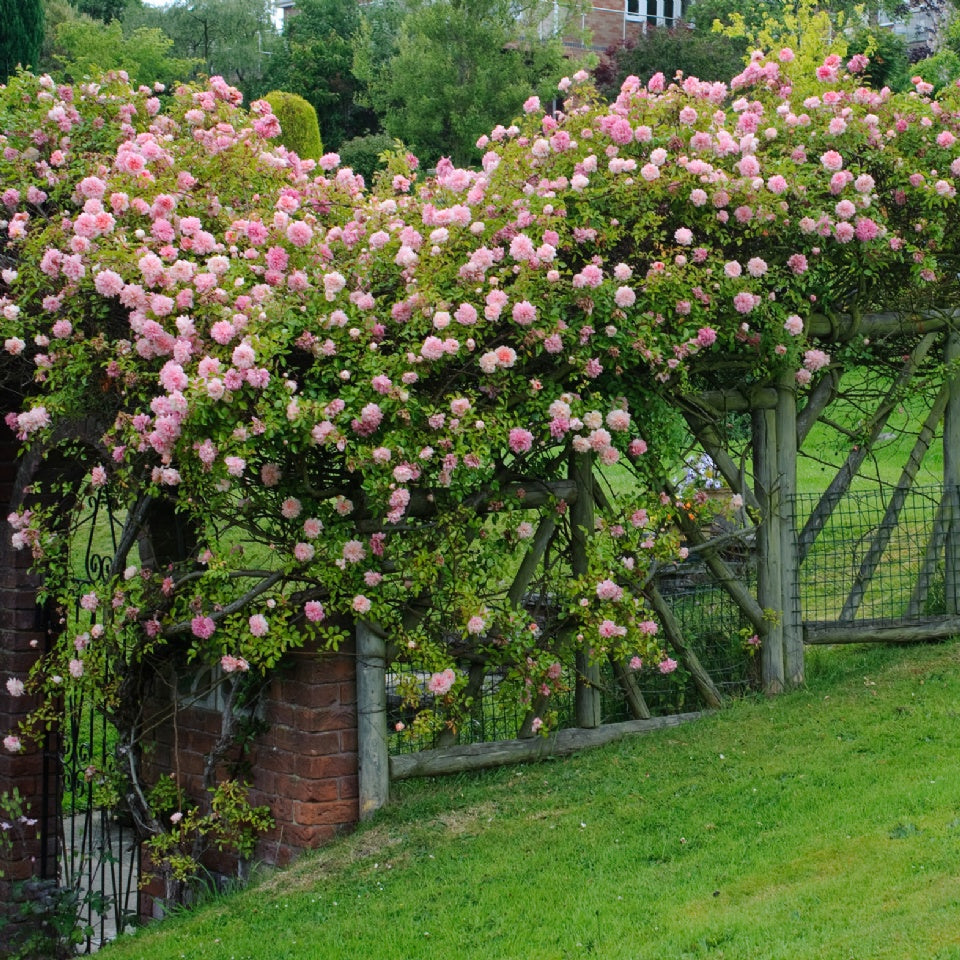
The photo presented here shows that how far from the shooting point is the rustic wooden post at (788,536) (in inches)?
251

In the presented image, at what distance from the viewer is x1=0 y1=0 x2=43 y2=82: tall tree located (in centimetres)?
1434

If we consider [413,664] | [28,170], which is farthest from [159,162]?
[413,664]

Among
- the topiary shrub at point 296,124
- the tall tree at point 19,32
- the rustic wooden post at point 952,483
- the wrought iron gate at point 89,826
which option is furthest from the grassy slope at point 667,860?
the tall tree at point 19,32

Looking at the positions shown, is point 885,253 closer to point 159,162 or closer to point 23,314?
Answer: point 159,162

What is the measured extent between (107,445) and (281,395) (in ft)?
2.83

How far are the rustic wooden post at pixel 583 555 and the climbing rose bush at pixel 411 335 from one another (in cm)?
6

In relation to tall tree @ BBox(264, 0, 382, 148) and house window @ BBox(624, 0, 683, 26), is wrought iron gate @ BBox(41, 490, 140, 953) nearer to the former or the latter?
tall tree @ BBox(264, 0, 382, 148)

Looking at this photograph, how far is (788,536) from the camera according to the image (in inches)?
252

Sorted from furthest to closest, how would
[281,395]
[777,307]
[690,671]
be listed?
[690,671], [777,307], [281,395]

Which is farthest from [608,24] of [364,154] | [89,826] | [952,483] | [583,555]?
[89,826]

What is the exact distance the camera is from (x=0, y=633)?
6391 millimetres

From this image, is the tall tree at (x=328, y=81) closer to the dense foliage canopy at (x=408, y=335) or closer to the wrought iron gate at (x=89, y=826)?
the wrought iron gate at (x=89, y=826)

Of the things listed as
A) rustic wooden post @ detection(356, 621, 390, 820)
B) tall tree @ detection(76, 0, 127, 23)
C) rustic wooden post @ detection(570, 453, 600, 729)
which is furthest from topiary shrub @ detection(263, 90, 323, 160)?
tall tree @ detection(76, 0, 127, 23)

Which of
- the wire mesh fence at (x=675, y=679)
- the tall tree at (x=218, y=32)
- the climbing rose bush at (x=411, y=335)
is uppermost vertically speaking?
the tall tree at (x=218, y=32)
